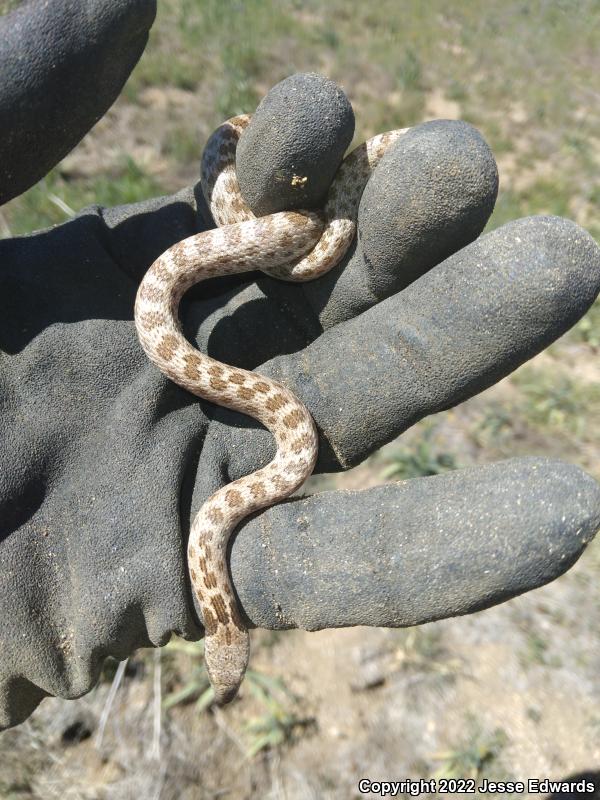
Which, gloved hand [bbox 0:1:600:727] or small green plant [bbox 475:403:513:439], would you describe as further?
small green plant [bbox 475:403:513:439]

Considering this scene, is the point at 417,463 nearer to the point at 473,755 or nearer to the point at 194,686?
the point at 473,755

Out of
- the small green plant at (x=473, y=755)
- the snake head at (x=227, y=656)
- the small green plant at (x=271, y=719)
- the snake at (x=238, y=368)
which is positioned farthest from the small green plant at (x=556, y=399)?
the snake head at (x=227, y=656)

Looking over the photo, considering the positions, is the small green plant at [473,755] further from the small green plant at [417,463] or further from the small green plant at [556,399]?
the small green plant at [556,399]

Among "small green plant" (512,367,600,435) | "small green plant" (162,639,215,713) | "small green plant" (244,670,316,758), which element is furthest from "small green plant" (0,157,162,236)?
"small green plant" (244,670,316,758)

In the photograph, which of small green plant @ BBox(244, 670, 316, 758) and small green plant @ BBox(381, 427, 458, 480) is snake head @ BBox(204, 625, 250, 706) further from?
small green plant @ BBox(381, 427, 458, 480)

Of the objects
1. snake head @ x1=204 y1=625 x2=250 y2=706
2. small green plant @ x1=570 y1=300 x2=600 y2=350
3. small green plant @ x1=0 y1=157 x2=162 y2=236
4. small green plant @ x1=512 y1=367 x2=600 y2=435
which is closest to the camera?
snake head @ x1=204 y1=625 x2=250 y2=706

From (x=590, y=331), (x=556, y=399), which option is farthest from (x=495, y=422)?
(x=590, y=331)
